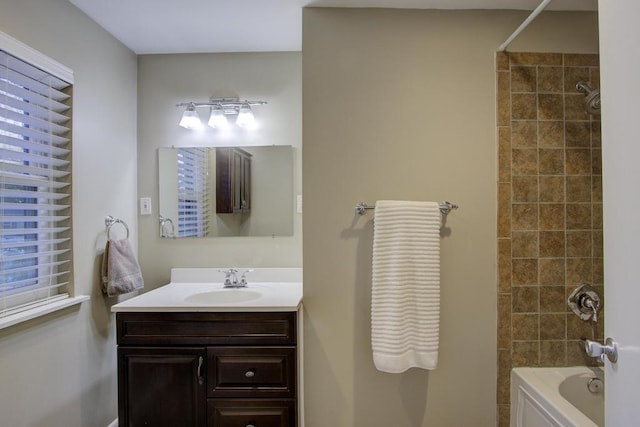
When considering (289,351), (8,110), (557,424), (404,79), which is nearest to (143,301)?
(289,351)

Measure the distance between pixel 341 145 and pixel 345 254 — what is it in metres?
0.56

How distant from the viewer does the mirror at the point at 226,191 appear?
88.5 inches

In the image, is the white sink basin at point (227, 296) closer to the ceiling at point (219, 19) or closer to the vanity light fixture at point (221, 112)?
the vanity light fixture at point (221, 112)

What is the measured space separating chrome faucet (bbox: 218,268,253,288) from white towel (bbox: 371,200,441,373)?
2.75ft

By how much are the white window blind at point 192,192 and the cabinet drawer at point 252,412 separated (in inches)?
41.0

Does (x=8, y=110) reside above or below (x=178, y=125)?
below

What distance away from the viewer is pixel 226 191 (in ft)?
7.36

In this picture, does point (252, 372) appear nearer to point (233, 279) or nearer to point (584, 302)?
point (233, 279)

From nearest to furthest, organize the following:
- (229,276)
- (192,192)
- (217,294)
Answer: (217,294) < (229,276) < (192,192)

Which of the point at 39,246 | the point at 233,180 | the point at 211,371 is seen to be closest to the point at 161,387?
the point at 211,371

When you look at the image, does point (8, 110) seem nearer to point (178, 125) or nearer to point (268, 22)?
point (178, 125)

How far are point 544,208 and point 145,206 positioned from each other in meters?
2.32

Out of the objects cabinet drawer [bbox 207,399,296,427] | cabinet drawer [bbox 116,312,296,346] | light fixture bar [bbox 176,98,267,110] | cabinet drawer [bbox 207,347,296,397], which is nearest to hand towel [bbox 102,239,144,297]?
cabinet drawer [bbox 116,312,296,346]

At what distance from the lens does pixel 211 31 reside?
2.01 metres
